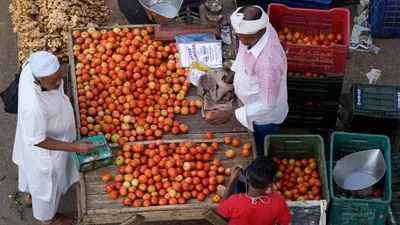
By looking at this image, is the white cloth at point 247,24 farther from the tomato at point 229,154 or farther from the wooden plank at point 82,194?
the wooden plank at point 82,194

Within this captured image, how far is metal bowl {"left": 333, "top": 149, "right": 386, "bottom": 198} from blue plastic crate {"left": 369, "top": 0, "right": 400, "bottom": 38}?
2532 mm

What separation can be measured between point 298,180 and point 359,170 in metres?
0.55

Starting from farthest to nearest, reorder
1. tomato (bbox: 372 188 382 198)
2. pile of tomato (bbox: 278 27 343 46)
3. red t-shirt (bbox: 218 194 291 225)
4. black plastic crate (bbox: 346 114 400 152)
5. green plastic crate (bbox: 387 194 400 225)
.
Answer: pile of tomato (bbox: 278 27 343 46) → black plastic crate (bbox: 346 114 400 152) → green plastic crate (bbox: 387 194 400 225) → tomato (bbox: 372 188 382 198) → red t-shirt (bbox: 218 194 291 225)

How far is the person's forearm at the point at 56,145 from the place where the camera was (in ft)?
Result: 13.5

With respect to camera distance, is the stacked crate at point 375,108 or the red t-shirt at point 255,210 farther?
the stacked crate at point 375,108

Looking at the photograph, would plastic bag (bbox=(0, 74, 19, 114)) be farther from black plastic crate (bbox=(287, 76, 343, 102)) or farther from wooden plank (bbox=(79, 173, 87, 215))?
black plastic crate (bbox=(287, 76, 343, 102))

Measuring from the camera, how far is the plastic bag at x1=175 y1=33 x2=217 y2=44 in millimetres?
A: 5258

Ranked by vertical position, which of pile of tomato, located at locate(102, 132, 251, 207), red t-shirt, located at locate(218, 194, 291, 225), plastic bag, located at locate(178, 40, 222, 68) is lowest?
pile of tomato, located at locate(102, 132, 251, 207)

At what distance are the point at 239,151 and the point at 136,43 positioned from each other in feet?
4.73

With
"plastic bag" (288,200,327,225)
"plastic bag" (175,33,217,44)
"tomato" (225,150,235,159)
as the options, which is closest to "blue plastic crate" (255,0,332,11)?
"plastic bag" (175,33,217,44)

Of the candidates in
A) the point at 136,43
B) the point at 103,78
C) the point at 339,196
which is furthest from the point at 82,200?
the point at 339,196

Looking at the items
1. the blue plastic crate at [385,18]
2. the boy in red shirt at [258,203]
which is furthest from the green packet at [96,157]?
the blue plastic crate at [385,18]

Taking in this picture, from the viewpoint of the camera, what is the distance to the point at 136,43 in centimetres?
526

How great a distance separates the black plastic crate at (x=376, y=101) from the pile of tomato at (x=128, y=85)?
5.16ft
